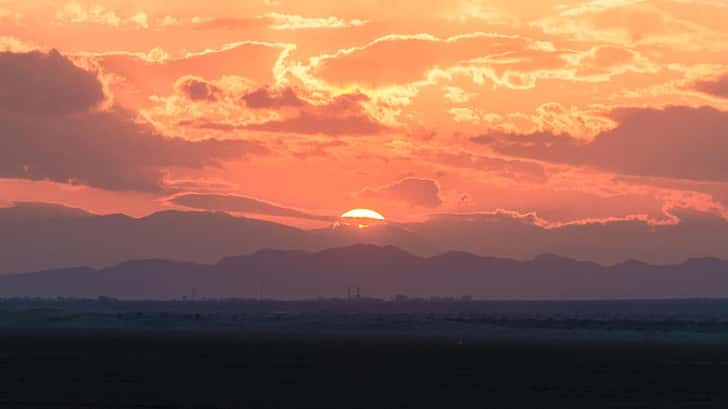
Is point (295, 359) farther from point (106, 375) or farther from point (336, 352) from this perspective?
point (106, 375)

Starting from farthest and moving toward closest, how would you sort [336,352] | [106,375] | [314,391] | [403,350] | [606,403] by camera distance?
[403,350], [336,352], [106,375], [314,391], [606,403]

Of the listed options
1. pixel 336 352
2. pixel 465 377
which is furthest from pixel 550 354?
pixel 465 377

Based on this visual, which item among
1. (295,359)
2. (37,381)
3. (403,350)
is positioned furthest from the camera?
(403,350)

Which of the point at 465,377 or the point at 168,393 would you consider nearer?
the point at 168,393

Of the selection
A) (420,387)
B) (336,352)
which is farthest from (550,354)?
(420,387)

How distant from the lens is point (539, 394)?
87375 millimetres

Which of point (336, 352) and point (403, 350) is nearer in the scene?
point (336, 352)

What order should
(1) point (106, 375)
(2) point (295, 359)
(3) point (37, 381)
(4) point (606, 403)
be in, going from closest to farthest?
(4) point (606, 403), (3) point (37, 381), (1) point (106, 375), (2) point (295, 359)

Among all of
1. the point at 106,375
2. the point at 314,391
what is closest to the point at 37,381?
the point at 106,375

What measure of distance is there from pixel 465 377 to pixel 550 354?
5149 centimetres

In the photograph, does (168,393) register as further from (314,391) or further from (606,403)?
(606,403)

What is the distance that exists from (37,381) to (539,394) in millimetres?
34532

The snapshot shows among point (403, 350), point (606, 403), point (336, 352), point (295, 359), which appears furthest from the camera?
point (403, 350)

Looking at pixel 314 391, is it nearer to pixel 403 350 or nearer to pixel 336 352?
pixel 336 352
